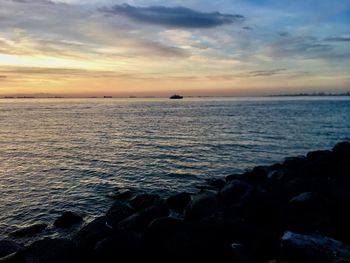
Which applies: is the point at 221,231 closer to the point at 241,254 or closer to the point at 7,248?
the point at 241,254

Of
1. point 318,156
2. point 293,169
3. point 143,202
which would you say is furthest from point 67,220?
point 318,156

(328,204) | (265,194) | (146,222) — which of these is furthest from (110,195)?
(328,204)

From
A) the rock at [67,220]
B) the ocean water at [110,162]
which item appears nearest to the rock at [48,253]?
the ocean water at [110,162]

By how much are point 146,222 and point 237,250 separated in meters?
3.99

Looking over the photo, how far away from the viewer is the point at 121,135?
148 feet

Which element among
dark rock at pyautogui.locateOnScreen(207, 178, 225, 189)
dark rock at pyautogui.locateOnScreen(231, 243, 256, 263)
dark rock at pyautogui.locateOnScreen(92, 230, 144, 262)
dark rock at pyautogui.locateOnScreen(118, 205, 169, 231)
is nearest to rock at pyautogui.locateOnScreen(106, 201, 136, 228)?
dark rock at pyautogui.locateOnScreen(118, 205, 169, 231)

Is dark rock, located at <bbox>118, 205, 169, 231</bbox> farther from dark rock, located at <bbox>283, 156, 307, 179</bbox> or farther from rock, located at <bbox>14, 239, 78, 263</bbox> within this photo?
dark rock, located at <bbox>283, 156, 307, 179</bbox>

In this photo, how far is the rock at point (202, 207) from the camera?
13.1m

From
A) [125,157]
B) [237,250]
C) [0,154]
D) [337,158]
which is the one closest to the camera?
[237,250]

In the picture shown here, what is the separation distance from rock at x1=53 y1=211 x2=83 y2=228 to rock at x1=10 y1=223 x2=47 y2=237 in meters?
0.60

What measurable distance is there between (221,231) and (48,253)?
5097mm

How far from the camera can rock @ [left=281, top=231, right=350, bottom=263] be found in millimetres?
8359

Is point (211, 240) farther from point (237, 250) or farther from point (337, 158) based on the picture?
point (337, 158)

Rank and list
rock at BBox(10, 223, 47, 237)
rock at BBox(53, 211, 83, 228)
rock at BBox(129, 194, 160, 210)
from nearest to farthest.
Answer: rock at BBox(10, 223, 47, 237)
rock at BBox(53, 211, 83, 228)
rock at BBox(129, 194, 160, 210)
